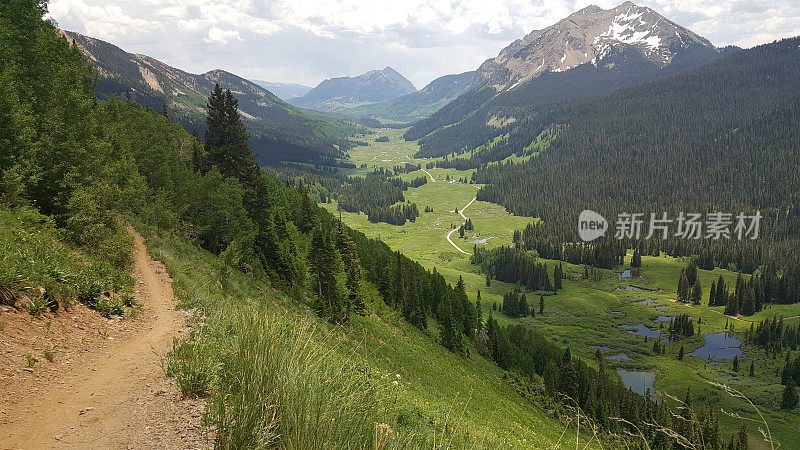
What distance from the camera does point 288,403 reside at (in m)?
5.93

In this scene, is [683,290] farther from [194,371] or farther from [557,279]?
[194,371]

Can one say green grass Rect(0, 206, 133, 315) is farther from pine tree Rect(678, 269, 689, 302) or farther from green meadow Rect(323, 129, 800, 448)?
pine tree Rect(678, 269, 689, 302)

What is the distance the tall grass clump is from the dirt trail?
1.07 m

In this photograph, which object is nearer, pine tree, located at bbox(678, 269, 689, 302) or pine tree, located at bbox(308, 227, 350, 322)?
pine tree, located at bbox(308, 227, 350, 322)

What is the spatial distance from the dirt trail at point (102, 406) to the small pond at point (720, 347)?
159974 mm

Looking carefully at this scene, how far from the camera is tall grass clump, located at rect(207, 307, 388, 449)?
5637 millimetres

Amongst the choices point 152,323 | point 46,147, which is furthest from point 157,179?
point 152,323

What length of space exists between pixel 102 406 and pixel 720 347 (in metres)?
177

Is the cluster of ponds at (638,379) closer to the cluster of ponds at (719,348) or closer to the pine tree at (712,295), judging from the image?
the cluster of ponds at (719,348)

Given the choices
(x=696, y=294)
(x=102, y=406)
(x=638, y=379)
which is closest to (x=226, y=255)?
(x=102, y=406)

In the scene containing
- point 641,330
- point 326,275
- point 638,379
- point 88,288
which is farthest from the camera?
point 641,330

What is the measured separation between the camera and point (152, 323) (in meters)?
14.6

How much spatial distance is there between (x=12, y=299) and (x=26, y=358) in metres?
2.56

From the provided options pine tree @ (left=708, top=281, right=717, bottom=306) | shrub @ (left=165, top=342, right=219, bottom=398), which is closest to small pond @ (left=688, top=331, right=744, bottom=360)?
pine tree @ (left=708, top=281, right=717, bottom=306)
